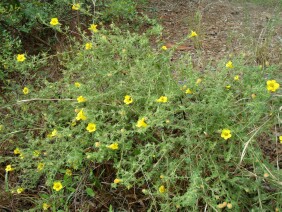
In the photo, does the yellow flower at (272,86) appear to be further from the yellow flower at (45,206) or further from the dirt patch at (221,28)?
the yellow flower at (45,206)

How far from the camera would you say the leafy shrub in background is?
186 cm

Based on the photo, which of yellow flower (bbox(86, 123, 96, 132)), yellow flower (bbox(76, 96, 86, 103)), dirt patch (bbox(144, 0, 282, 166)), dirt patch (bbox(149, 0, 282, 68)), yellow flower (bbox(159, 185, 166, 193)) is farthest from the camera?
dirt patch (bbox(149, 0, 282, 68))

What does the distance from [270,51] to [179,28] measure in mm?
1123

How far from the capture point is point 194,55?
3.37 metres

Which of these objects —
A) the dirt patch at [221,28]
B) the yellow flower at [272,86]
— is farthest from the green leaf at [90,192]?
the dirt patch at [221,28]

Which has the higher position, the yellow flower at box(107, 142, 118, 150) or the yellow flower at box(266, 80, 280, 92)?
the yellow flower at box(266, 80, 280, 92)

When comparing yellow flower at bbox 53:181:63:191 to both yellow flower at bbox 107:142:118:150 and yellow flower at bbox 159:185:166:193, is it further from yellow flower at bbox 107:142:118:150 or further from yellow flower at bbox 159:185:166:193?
yellow flower at bbox 159:185:166:193

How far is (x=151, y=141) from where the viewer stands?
84.3 inches

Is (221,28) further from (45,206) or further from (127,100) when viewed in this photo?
(45,206)

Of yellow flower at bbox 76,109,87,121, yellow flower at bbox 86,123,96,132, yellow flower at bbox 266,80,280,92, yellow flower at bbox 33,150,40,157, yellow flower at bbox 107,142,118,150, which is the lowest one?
yellow flower at bbox 33,150,40,157

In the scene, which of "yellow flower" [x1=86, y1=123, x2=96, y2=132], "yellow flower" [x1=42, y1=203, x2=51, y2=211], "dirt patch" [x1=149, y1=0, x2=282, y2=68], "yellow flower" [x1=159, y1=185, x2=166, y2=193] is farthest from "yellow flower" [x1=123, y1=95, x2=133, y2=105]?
"dirt patch" [x1=149, y1=0, x2=282, y2=68]

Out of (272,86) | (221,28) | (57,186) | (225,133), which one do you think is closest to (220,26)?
(221,28)

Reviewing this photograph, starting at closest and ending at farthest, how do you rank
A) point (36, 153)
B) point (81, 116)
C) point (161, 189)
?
point (161, 189), point (81, 116), point (36, 153)

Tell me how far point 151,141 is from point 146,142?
0.11 ft
